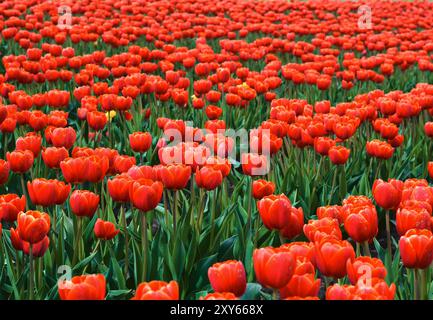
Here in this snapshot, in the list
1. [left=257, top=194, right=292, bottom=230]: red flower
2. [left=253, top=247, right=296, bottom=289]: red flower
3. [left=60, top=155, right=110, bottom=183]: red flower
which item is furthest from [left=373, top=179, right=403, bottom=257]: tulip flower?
[left=60, top=155, right=110, bottom=183]: red flower

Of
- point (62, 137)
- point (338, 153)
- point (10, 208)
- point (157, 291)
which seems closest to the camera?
point (157, 291)

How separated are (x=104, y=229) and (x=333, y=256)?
1.30 m

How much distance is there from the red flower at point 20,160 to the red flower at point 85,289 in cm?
168

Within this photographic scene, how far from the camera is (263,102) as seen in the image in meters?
7.38

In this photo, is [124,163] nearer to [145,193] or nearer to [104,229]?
[104,229]

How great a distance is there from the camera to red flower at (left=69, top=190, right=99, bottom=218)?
2883mm

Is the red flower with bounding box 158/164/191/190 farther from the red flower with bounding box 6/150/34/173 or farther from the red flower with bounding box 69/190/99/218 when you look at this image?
the red flower with bounding box 6/150/34/173

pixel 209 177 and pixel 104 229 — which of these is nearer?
pixel 104 229

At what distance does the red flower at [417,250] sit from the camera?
2238 millimetres

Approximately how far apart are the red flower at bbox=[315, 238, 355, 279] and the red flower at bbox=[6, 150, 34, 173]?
191cm

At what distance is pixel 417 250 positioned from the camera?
225 centimetres

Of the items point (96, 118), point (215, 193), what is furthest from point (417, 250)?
point (96, 118)
